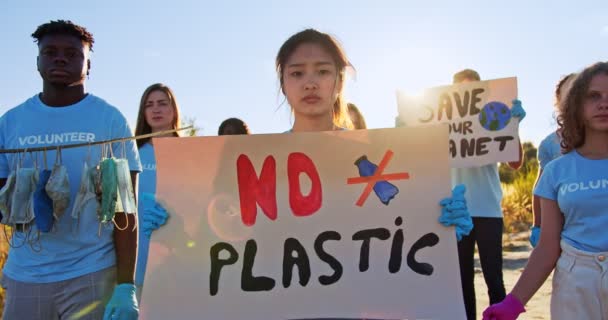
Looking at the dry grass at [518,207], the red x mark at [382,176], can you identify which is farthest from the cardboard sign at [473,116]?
the dry grass at [518,207]

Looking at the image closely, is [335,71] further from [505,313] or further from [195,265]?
[505,313]

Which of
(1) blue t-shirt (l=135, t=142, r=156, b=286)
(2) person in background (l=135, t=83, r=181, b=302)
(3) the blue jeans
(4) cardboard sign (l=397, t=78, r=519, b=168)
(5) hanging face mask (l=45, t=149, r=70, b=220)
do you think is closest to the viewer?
(5) hanging face mask (l=45, t=149, r=70, b=220)

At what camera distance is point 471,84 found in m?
5.53

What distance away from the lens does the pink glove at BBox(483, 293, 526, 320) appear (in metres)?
2.61

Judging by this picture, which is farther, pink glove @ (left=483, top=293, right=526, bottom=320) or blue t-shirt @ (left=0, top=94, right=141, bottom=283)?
blue t-shirt @ (left=0, top=94, right=141, bottom=283)

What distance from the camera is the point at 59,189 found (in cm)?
265

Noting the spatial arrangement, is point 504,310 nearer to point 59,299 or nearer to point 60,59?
point 59,299

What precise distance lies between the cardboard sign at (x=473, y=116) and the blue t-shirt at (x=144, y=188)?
2257 millimetres

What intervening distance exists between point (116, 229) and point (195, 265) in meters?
0.60

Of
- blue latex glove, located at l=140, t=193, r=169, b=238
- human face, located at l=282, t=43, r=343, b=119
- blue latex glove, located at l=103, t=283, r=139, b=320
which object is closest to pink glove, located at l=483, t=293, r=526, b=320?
human face, located at l=282, t=43, r=343, b=119

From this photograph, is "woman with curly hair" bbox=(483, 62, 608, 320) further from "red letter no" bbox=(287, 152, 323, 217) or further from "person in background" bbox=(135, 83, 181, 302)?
"person in background" bbox=(135, 83, 181, 302)

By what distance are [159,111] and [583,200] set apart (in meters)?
3.15

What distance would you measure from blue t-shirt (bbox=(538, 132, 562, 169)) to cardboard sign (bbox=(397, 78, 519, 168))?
13.5 inches

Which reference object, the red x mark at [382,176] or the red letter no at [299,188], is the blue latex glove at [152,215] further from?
the red x mark at [382,176]
